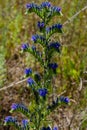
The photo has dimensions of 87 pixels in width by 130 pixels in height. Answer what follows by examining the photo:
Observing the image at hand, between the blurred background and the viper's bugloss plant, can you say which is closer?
the viper's bugloss plant

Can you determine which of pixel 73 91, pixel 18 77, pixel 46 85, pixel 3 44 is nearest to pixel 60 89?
pixel 73 91

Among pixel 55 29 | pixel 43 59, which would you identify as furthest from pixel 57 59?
pixel 55 29

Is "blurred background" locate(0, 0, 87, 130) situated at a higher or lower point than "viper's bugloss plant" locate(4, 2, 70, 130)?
higher

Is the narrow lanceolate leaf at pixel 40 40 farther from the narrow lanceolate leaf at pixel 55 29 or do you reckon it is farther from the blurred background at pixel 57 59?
the blurred background at pixel 57 59

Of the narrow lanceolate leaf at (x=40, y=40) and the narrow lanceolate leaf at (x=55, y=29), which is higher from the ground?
the narrow lanceolate leaf at (x=55, y=29)

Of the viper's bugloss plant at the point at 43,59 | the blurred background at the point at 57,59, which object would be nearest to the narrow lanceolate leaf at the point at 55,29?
the viper's bugloss plant at the point at 43,59

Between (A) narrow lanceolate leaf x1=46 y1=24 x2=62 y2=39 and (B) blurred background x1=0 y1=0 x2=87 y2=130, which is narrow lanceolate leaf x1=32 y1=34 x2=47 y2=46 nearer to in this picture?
(A) narrow lanceolate leaf x1=46 y1=24 x2=62 y2=39

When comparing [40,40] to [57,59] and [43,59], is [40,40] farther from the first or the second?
[57,59]

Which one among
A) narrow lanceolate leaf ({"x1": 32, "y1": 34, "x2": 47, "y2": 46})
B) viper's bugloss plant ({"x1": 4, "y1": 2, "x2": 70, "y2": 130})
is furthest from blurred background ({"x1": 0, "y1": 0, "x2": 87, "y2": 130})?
narrow lanceolate leaf ({"x1": 32, "y1": 34, "x2": 47, "y2": 46})

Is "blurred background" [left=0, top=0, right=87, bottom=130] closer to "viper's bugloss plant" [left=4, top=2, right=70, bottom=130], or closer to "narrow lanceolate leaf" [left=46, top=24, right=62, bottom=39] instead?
"viper's bugloss plant" [left=4, top=2, right=70, bottom=130]

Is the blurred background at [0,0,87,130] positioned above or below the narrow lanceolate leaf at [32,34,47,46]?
above
